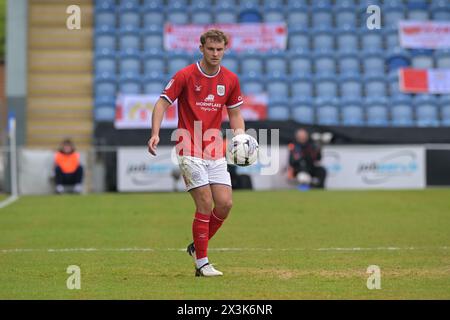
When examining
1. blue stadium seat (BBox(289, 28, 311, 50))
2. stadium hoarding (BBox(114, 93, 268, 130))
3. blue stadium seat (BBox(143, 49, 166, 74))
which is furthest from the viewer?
blue stadium seat (BBox(289, 28, 311, 50))

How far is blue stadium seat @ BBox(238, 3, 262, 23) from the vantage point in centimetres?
2761

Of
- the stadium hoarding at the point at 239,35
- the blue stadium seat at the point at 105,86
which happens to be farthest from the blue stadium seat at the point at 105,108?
the stadium hoarding at the point at 239,35

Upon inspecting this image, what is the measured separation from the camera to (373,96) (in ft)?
86.7

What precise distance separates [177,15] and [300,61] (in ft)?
12.6

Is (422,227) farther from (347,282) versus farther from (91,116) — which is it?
(91,116)

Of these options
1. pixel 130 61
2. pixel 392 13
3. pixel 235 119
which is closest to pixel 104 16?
pixel 130 61

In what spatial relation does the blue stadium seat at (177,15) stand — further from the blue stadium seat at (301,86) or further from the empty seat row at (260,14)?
the blue stadium seat at (301,86)

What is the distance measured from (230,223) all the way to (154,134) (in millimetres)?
6674

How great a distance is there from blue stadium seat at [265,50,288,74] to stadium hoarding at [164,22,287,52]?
0.16 metres

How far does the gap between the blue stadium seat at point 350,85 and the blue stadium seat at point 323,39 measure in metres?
1.29

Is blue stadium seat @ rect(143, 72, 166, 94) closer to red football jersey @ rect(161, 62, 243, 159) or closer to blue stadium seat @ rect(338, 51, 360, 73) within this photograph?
blue stadium seat @ rect(338, 51, 360, 73)

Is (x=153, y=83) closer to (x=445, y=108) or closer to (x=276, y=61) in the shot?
(x=276, y=61)

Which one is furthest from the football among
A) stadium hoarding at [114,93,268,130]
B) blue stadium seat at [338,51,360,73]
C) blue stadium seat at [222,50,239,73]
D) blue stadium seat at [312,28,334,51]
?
blue stadium seat at [312,28,334,51]

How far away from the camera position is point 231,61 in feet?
87.6
